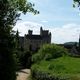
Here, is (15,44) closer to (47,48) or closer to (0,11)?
(0,11)

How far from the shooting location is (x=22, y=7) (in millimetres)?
15664

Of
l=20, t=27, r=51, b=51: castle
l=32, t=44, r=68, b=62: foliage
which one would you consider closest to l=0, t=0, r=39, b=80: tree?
l=32, t=44, r=68, b=62: foliage

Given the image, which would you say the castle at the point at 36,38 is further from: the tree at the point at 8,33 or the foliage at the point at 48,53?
the tree at the point at 8,33

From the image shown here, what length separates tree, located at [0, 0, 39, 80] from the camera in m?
14.5

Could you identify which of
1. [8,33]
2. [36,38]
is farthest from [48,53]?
[36,38]

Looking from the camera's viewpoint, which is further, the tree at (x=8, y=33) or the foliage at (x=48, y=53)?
the foliage at (x=48, y=53)

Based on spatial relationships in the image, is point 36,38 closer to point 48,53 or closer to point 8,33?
point 48,53

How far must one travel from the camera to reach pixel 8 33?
15.5m

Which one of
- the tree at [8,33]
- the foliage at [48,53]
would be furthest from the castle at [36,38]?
the tree at [8,33]

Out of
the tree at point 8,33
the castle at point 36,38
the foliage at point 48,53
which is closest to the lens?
the tree at point 8,33

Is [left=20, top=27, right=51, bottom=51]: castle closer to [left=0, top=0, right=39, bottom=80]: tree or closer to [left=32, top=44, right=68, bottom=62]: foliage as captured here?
[left=32, top=44, right=68, bottom=62]: foliage

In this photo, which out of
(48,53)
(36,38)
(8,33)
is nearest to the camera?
(8,33)

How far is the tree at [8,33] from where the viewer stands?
Answer: 14.5 metres

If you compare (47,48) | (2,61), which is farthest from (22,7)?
(47,48)
